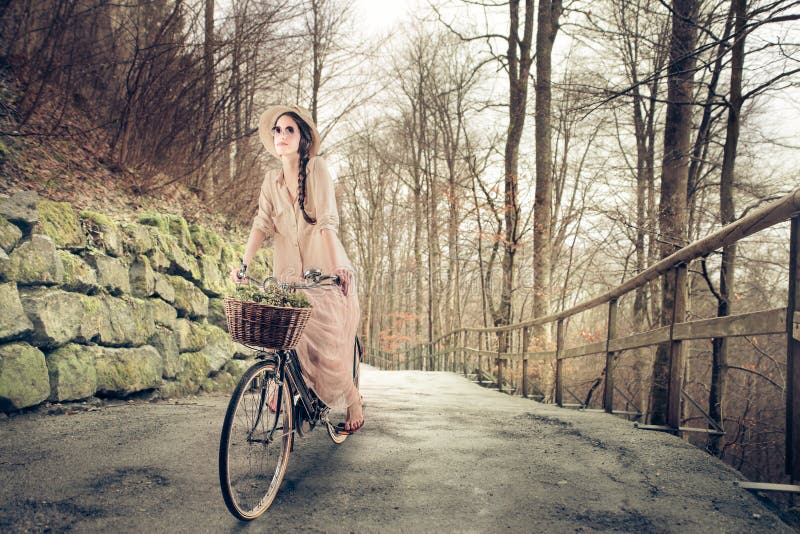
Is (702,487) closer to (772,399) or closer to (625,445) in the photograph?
(625,445)

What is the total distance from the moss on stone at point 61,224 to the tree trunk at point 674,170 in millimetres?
5719

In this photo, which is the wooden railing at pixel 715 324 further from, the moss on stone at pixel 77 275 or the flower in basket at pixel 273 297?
the moss on stone at pixel 77 275

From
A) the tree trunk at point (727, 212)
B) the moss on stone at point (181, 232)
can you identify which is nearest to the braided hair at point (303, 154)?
the moss on stone at point (181, 232)

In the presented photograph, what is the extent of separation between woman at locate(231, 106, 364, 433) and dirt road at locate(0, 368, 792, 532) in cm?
57

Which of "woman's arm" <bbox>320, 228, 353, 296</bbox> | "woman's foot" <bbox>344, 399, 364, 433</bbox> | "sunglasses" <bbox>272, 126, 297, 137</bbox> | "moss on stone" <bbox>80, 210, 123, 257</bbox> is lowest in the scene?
"woman's foot" <bbox>344, 399, 364, 433</bbox>

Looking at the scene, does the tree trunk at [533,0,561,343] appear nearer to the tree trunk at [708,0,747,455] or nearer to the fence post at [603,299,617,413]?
the tree trunk at [708,0,747,455]

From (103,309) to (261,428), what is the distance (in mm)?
3066

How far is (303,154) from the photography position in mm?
3359

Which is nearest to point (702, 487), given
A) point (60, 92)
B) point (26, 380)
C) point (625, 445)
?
point (625, 445)

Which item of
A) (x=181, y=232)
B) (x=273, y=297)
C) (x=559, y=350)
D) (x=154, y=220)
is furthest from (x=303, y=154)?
(x=559, y=350)

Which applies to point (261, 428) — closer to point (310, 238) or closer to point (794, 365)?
point (310, 238)

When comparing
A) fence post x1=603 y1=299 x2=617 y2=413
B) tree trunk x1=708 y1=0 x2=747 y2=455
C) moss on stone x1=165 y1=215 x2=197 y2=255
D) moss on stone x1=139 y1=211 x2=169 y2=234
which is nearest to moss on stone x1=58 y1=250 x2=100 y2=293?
moss on stone x1=139 y1=211 x2=169 y2=234

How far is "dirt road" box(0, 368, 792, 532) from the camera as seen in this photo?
92.0 inches

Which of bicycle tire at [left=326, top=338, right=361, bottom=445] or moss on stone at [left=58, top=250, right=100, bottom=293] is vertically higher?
moss on stone at [left=58, top=250, right=100, bottom=293]
